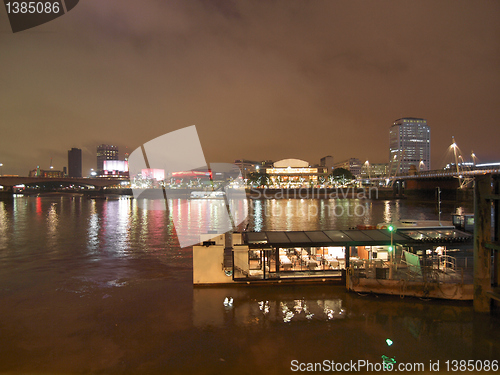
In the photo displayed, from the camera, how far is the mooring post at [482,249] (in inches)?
301

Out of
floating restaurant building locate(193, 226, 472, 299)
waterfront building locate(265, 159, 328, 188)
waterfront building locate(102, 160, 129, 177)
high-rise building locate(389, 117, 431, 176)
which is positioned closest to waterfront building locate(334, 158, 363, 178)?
high-rise building locate(389, 117, 431, 176)

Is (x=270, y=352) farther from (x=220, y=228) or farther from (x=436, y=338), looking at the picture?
(x=220, y=228)

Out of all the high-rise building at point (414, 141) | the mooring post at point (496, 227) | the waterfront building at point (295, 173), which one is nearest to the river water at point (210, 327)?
the mooring post at point (496, 227)

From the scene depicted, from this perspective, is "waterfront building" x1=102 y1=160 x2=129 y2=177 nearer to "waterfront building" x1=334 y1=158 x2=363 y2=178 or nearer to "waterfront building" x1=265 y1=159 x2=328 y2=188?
"waterfront building" x1=265 y1=159 x2=328 y2=188

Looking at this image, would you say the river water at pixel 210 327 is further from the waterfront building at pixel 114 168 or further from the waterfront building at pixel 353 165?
the waterfront building at pixel 353 165

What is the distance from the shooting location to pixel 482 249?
7746 millimetres

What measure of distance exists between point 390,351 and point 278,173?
117 meters

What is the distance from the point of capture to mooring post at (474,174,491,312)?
7656mm

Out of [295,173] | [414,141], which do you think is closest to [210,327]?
[295,173]

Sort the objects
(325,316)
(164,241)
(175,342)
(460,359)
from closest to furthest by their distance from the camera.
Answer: (460,359) → (175,342) → (325,316) → (164,241)

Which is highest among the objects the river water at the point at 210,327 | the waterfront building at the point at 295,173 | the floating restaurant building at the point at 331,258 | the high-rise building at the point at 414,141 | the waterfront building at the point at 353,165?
the high-rise building at the point at 414,141

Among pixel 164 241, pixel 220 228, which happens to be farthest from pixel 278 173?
pixel 164 241

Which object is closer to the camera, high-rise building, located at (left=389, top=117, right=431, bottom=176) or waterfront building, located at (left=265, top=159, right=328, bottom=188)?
waterfront building, located at (left=265, top=159, right=328, bottom=188)

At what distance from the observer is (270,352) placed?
6188 mm
